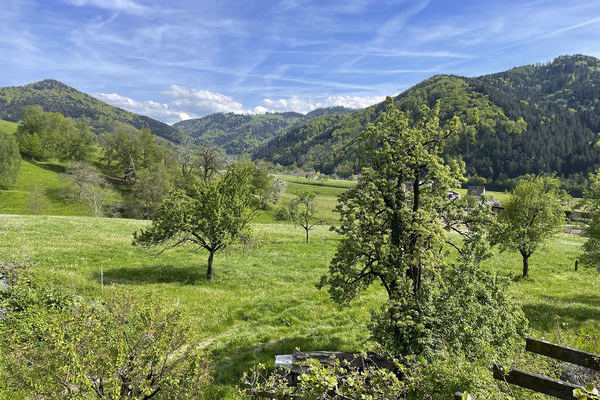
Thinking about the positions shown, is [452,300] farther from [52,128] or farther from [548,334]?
[52,128]

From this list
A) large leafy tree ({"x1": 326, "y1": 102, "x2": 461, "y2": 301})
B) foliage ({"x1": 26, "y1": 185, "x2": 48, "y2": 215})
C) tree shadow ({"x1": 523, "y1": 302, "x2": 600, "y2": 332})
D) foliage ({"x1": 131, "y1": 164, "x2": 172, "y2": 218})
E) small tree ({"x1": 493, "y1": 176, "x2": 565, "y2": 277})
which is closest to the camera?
large leafy tree ({"x1": 326, "y1": 102, "x2": 461, "y2": 301})

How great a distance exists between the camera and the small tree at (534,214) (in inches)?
1154

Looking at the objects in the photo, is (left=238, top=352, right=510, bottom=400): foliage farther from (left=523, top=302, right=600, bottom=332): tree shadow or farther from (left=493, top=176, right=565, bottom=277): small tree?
(left=493, top=176, right=565, bottom=277): small tree

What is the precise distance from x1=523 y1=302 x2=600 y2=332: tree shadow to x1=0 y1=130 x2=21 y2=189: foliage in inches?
4106

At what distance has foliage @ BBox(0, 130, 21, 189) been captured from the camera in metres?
73.7

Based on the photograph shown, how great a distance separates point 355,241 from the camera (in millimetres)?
10461

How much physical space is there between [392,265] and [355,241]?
150 centimetres

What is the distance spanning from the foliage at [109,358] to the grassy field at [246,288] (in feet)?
4.09

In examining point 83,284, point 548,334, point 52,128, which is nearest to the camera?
point 548,334

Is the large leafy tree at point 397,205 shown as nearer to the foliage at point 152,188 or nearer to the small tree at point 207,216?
the small tree at point 207,216

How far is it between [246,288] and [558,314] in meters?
21.9

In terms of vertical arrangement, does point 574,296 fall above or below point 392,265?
below

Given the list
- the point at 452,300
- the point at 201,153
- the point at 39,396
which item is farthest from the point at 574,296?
the point at 201,153

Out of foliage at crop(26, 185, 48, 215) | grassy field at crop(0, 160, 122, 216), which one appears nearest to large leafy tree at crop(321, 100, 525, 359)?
grassy field at crop(0, 160, 122, 216)
